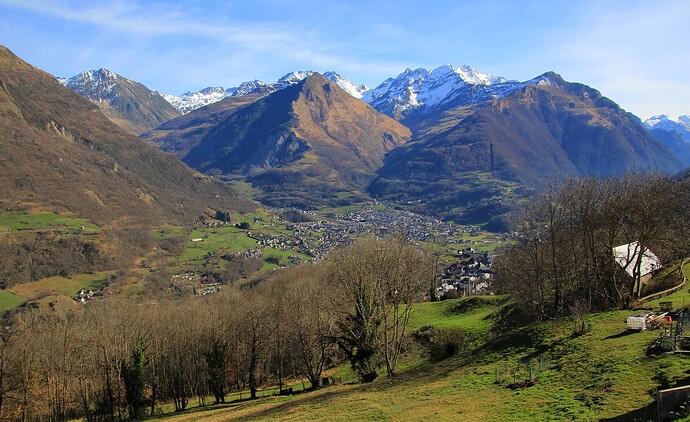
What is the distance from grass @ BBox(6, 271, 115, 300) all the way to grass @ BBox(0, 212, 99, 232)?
29.4 meters

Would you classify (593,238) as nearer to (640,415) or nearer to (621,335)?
(621,335)

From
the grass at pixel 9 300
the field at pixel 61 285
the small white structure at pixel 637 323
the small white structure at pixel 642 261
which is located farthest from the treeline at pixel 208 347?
the field at pixel 61 285

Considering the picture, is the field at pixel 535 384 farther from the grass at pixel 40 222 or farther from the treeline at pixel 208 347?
the grass at pixel 40 222

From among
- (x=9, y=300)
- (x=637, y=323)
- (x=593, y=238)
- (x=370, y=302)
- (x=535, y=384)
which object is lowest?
(x=535, y=384)

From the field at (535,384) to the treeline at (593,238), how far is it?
517cm

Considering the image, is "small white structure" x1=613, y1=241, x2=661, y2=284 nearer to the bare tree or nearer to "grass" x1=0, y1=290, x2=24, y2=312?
the bare tree

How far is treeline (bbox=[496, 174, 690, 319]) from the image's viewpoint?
121ft

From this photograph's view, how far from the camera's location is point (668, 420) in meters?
16.3

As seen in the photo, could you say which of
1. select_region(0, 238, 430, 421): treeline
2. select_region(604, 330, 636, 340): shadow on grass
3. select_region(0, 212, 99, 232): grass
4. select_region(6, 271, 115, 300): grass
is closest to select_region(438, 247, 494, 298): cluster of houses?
select_region(0, 238, 430, 421): treeline

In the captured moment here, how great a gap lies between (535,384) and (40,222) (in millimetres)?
171085

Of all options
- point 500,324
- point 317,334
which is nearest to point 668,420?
point 500,324

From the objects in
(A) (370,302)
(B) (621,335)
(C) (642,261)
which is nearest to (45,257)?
(A) (370,302)

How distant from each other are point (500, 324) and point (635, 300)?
13236mm

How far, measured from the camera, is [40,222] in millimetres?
155125
